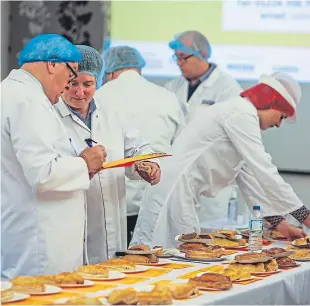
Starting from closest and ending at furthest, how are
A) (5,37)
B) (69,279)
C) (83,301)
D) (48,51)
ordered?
(83,301)
(69,279)
(48,51)
(5,37)

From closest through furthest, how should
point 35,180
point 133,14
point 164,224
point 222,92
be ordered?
point 35,180 → point 164,224 → point 222,92 → point 133,14

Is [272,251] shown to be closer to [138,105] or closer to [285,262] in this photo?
[285,262]

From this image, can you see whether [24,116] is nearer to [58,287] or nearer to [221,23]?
[58,287]

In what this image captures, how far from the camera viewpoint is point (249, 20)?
19.8 ft

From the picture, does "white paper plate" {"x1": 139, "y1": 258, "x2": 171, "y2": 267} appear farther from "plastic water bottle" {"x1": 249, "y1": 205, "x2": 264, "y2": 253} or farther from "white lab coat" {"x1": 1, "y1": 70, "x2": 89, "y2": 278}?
"plastic water bottle" {"x1": 249, "y1": 205, "x2": 264, "y2": 253}

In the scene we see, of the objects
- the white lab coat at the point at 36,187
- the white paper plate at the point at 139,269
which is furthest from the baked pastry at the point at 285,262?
the white lab coat at the point at 36,187

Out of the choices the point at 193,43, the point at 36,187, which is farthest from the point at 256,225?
the point at 193,43

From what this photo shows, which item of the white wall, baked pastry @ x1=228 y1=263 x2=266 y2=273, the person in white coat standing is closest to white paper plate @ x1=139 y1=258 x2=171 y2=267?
baked pastry @ x1=228 y1=263 x2=266 y2=273

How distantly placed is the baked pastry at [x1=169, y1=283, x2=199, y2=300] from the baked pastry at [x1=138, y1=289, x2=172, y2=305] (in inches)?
1.9

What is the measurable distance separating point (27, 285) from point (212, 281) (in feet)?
1.80

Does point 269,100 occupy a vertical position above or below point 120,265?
above

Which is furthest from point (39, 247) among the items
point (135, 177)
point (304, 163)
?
point (304, 163)

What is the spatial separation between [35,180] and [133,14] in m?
3.69

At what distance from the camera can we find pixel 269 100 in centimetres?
388
